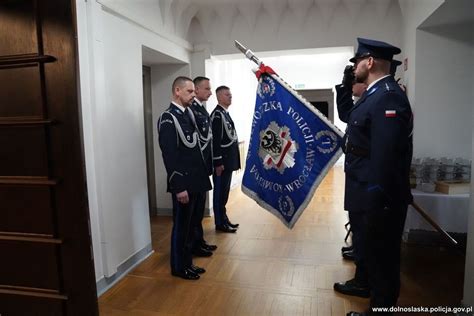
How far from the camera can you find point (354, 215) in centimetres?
188

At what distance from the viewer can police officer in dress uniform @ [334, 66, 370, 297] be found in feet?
5.93

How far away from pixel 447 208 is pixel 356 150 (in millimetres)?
1655

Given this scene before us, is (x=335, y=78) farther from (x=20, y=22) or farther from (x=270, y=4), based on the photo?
(x=20, y=22)

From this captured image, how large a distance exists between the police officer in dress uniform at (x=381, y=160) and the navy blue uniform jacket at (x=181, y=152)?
1.18m

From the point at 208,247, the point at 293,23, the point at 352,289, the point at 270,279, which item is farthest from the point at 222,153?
the point at 352,289

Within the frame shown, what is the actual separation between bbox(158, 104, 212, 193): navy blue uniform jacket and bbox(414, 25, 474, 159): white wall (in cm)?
220

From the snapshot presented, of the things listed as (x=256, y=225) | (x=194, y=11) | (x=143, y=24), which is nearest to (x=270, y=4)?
(x=194, y=11)

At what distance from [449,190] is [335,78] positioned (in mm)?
5514

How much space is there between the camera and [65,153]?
3.67 ft

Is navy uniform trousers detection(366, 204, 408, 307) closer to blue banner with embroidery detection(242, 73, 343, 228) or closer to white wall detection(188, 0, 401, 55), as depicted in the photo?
blue banner with embroidery detection(242, 73, 343, 228)

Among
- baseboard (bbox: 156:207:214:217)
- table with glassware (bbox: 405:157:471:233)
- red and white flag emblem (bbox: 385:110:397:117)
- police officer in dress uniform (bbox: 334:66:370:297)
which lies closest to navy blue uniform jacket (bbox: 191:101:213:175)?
police officer in dress uniform (bbox: 334:66:370:297)

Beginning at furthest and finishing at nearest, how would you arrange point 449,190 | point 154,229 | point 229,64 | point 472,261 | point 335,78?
point 335,78
point 229,64
point 154,229
point 449,190
point 472,261

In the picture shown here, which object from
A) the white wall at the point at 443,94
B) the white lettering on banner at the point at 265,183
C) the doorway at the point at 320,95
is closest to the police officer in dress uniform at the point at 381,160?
the white lettering on banner at the point at 265,183

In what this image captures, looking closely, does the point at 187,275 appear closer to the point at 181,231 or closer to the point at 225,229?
the point at 181,231
